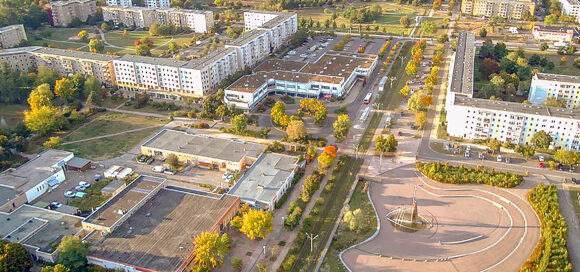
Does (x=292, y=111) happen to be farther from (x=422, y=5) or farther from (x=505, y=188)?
(x=422, y=5)

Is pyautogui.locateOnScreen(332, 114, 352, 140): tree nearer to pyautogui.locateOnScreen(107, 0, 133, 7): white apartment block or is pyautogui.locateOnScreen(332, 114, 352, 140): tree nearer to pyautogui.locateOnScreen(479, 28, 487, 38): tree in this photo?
pyautogui.locateOnScreen(479, 28, 487, 38): tree

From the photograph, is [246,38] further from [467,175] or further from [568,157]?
[568,157]

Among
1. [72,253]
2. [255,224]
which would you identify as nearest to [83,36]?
[72,253]

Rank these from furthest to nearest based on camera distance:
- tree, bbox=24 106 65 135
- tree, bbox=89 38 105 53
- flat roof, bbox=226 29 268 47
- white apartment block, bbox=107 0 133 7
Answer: white apartment block, bbox=107 0 133 7
tree, bbox=89 38 105 53
flat roof, bbox=226 29 268 47
tree, bbox=24 106 65 135

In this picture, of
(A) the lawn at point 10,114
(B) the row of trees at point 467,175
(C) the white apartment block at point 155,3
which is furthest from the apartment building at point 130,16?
(B) the row of trees at point 467,175

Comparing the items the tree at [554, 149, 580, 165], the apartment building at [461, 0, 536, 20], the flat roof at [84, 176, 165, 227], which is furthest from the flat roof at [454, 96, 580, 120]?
the apartment building at [461, 0, 536, 20]
